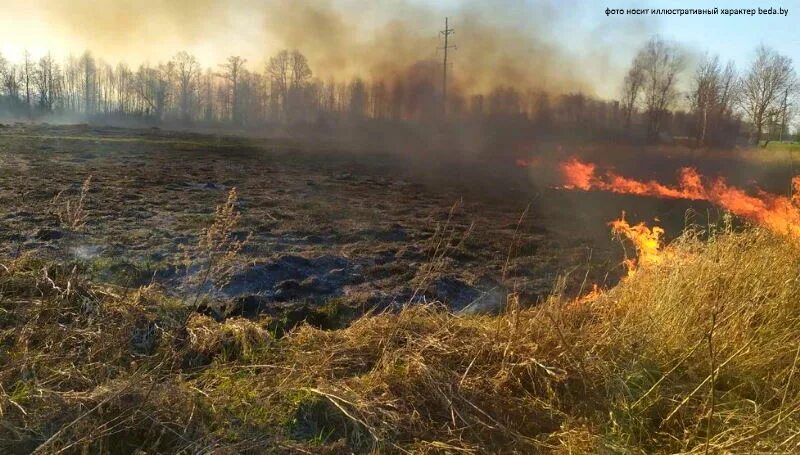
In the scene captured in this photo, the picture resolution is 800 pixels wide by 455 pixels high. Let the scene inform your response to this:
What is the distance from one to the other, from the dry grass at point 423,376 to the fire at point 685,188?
9793 millimetres

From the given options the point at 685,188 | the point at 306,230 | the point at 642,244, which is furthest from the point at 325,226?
the point at 685,188

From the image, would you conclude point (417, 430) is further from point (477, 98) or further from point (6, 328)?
point (477, 98)

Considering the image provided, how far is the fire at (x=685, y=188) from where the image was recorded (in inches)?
499

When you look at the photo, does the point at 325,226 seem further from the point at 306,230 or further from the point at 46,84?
the point at 46,84

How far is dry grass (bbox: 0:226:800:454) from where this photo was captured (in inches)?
104

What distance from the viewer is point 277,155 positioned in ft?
76.4

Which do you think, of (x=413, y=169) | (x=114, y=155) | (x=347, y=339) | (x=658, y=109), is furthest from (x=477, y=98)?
(x=347, y=339)

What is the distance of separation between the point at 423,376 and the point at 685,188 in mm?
16698

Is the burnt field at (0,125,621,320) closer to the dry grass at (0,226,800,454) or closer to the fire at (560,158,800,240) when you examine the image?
the dry grass at (0,226,800,454)

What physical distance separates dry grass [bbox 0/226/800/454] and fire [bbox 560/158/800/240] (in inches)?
386

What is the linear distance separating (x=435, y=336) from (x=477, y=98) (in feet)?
76.9

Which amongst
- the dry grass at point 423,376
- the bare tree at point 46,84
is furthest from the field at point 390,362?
the bare tree at point 46,84

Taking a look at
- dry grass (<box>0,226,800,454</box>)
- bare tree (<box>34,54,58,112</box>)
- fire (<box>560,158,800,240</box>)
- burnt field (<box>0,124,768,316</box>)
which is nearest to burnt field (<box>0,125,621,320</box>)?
burnt field (<box>0,124,768,316</box>)

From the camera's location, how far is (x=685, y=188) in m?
16.8
